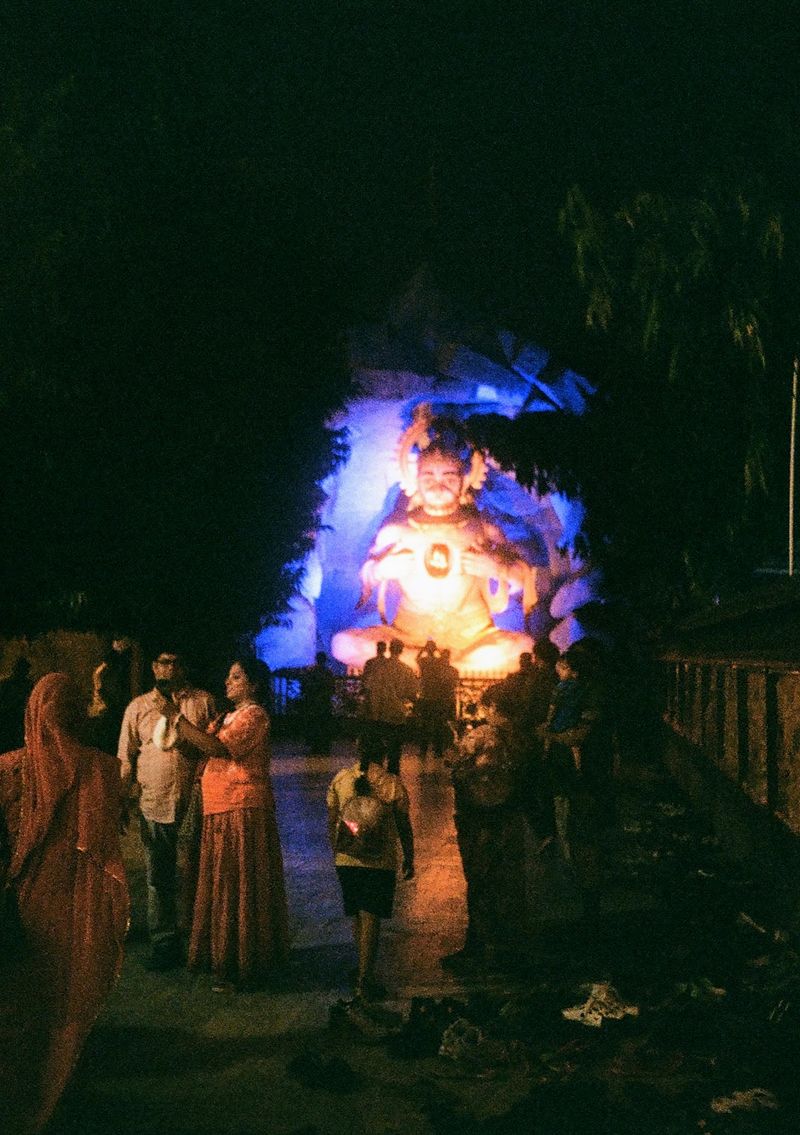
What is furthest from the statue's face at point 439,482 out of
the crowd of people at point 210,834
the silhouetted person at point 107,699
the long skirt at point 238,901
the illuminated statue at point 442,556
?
the long skirt at point 238,901

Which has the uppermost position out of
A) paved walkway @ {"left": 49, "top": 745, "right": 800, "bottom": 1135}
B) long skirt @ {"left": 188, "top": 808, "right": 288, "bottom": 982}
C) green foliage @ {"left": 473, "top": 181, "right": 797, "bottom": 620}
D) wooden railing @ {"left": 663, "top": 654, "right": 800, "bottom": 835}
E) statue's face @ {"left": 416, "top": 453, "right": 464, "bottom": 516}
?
statue's face @ {"left": 416, "top": 453, "right": 464, "bottom": 516}

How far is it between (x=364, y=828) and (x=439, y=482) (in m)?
25.3

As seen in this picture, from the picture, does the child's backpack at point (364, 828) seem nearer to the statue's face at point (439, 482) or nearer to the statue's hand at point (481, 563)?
the statue's face at point (439, 482)

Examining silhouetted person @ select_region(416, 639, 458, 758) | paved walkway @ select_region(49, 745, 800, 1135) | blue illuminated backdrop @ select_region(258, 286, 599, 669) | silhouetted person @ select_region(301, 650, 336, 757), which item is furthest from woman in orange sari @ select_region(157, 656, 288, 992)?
blue illuminated backdrop @ select_region(258, 286, 599, 669)

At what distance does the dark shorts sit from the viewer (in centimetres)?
756

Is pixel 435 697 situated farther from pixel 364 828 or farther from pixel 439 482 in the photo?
pixel 364 828

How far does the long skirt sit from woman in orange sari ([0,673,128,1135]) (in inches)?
68.7

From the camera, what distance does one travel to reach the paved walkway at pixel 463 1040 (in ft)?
17.8

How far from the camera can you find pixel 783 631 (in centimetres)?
891

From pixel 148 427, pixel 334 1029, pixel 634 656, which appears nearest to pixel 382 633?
pixel 634 656

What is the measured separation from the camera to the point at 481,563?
33.2m

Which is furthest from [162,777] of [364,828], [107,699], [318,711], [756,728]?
[318,711]

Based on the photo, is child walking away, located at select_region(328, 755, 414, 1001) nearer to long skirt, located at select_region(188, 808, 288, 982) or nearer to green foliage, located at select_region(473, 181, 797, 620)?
long skirt, located at select_region(188, 808, 288, 982)

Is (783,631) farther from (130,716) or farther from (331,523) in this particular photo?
(331,523)
